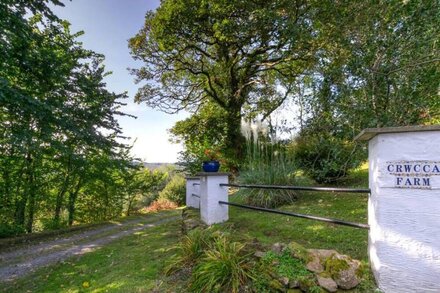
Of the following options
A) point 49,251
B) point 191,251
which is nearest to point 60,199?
point 49,251

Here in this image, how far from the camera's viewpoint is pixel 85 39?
7.91 metres

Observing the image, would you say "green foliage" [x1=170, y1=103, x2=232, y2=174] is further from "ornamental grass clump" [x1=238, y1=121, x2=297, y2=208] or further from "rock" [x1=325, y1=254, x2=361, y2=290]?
"rock" [x1=325, y1=254, x2=361, y2=290]

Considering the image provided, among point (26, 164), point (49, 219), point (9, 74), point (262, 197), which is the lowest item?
point (49, 219)

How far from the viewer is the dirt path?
412 cm

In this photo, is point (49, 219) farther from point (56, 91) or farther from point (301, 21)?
point (301, 21)

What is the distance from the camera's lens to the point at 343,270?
1.99 metres

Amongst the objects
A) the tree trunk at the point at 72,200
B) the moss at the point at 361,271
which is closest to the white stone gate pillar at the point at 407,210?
the moss at the point at 361,271

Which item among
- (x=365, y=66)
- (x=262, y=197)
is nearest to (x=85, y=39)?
(x=262, y=197)

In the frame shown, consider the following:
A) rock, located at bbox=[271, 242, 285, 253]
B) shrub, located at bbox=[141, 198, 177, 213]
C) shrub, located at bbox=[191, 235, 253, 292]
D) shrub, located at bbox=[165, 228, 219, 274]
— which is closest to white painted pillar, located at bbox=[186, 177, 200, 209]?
shrub, located at bbox=[165, 228, 219, 274]

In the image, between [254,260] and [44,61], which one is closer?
[254,260]

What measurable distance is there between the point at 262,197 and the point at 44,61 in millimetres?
4962

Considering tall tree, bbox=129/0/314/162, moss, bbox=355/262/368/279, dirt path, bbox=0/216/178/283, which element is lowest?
dirt path, bbox=0/216/178/283

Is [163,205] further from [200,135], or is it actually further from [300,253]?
[300,253]

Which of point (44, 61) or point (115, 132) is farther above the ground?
point (44, 61)
